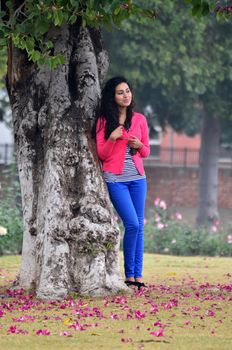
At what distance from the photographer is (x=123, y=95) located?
10.8 m

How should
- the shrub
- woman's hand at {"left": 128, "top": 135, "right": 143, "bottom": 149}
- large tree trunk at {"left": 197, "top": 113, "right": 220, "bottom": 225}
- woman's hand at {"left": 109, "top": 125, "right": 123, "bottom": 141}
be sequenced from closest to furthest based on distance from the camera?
woman's hand at {"left": 109, "top": 125, "right": 123, "bottom": 141}
woman's hand at {"left": 128, "top": 135, "right": 143, "bottom": 149}
the shrub
large tree trunk at {"left": 197, "top": 113, "right": 220, "bottom": 225}

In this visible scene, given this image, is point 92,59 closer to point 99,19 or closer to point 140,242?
point 99,19

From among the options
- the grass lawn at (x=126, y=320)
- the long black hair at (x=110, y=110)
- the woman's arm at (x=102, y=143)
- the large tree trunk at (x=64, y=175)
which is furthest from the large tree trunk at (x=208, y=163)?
the woman's arm at (x=102, y=143)

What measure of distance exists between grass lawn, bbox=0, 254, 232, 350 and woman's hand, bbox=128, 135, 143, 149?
4.83 ft

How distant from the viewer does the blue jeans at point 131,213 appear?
427 inches

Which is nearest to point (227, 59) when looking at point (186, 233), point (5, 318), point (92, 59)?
point (186, 233)

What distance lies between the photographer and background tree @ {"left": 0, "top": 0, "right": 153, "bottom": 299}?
10508 mm

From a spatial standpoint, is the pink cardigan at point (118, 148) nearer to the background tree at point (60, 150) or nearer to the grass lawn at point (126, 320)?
the background tree at point (60, 150)

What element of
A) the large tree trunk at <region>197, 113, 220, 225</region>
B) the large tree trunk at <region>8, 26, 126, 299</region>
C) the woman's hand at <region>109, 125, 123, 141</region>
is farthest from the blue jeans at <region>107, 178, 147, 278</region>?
the large tree trunk at <region>197, 113, 220, 225</region>

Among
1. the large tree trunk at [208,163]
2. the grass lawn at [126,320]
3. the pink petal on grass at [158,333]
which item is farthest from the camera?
the large tree trunk at [208,163]

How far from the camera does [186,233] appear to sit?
2102 cm

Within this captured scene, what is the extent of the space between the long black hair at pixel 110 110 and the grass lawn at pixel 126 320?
1677mm

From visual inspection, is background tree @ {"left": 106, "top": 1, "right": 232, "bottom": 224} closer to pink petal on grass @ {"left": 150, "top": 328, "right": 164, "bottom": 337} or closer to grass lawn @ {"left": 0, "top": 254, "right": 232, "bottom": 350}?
grass lawn @ {"left": 0, "top": 254, "right": 232, "bottom": 350}

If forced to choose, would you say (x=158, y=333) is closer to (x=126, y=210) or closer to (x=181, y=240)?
(x=126, y=210)
